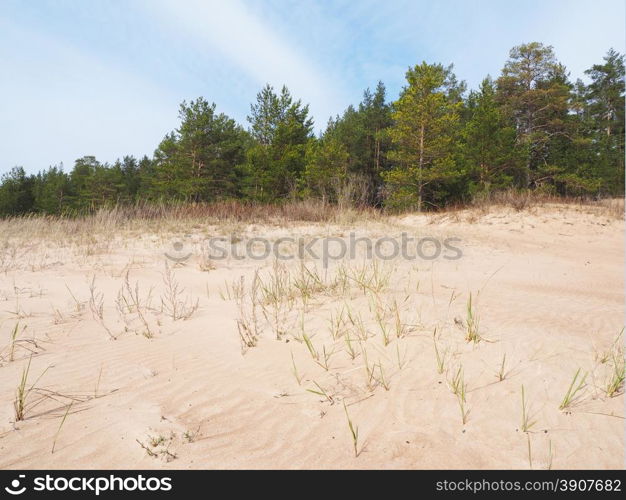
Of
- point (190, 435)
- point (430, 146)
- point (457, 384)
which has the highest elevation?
point (430, 146)

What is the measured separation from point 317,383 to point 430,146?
17345 mm

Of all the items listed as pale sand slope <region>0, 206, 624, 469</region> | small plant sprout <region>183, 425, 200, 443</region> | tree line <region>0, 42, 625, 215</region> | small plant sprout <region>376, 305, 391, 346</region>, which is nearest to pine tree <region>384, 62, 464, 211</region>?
tree line <region>0, 42, 625, 215</region>

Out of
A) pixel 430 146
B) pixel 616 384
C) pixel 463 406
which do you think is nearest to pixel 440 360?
pixel 463 406

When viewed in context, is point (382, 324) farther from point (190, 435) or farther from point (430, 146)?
point (430, 146)

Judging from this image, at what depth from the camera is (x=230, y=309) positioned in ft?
11.3

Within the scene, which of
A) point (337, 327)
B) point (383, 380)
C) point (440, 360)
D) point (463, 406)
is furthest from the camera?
point (337, 327)

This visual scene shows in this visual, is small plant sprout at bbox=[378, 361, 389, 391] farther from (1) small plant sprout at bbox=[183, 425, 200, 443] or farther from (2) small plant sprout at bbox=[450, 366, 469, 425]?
(1) small plant sprout at bbox=[183, 425, 200, 443]

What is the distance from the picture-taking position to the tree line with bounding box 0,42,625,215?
1736 centimetres

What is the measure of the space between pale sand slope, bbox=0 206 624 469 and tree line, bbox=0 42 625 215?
930 cm

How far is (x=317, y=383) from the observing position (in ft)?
6.32

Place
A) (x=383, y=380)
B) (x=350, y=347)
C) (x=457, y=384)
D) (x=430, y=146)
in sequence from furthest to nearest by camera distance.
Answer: (x=430, y=146), (x=350, y=347), (x=383, y=380), (x=457, y=384)

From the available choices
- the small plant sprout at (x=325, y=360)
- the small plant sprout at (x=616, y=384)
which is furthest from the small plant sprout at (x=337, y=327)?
the small plant sprout at (x=616, y=384)
